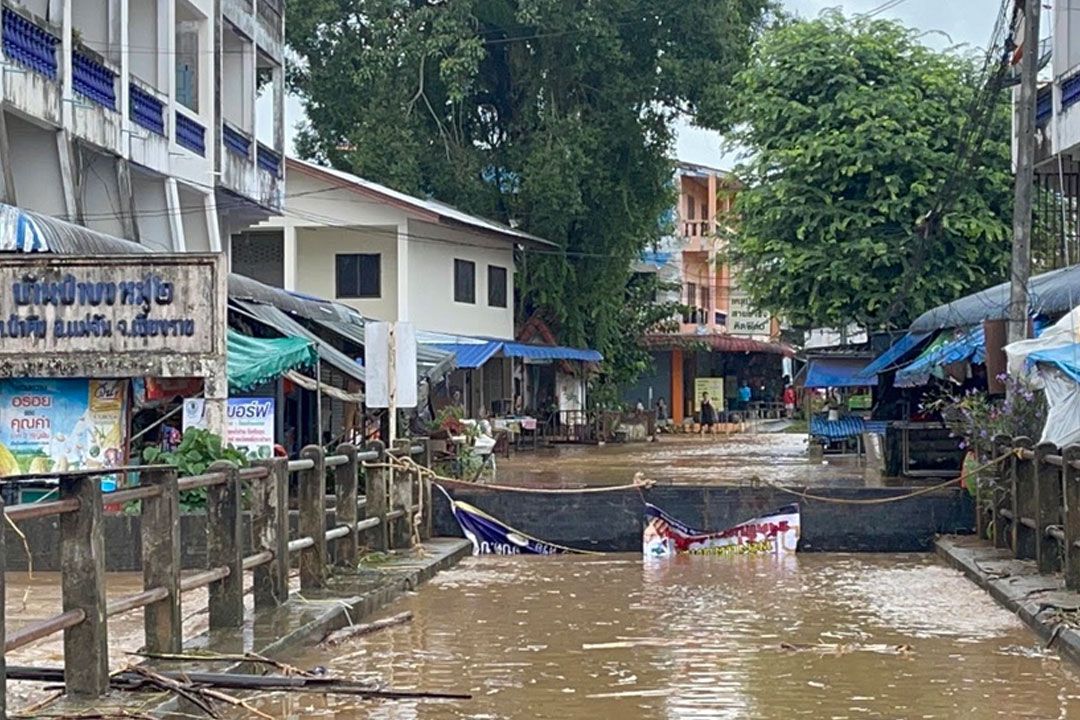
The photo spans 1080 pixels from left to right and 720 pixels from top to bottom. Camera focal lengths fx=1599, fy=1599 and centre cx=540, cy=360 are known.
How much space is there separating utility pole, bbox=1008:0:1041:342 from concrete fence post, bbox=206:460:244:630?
11.6 metres

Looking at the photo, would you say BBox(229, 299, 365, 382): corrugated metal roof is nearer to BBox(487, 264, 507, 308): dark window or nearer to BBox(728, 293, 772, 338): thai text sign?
BBox(487, 264, 507, 308): dark window

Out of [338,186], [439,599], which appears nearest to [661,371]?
[338,186]

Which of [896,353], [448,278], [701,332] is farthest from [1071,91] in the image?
[701,332]

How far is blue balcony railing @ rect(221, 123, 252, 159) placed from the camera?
27.4 meters

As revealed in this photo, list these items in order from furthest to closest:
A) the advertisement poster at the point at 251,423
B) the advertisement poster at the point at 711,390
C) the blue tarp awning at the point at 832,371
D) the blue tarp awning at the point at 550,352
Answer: the advertisement poster at the point at 711,390 → the blue tarp awning at the point at 550,352 → the blue tarp awning at the point at 832,371 → the advertisement poster at the point at 251,423

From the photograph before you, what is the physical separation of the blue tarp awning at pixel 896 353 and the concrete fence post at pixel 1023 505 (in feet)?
39.8

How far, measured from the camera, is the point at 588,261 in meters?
45.5

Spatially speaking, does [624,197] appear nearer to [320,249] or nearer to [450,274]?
[450,274]

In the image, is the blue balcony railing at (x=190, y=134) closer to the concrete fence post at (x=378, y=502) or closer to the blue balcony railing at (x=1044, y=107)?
the concrete fence post at (x=378, y=502)

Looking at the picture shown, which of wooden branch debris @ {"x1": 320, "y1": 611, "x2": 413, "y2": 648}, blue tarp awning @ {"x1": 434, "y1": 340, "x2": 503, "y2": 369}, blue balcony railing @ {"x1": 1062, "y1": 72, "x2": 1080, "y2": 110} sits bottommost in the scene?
wooden branch debris @ {"x1": 320, "y1": 611, "x2": 413, "y2": 648}

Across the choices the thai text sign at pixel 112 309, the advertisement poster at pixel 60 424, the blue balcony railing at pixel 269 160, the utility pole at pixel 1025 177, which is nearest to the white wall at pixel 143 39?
the blue balcony railing at pixel 269 160

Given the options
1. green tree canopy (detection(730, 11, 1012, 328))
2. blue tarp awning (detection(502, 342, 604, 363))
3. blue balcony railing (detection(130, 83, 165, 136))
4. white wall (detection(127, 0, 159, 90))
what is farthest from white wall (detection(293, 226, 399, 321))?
blue balcony railing (detection(130, 83, 165, 136))

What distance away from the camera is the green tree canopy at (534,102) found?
4166 centimetres

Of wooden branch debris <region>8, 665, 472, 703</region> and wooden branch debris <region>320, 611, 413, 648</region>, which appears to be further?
wooden branch debris <region>320, 611, 413, 648</region>
